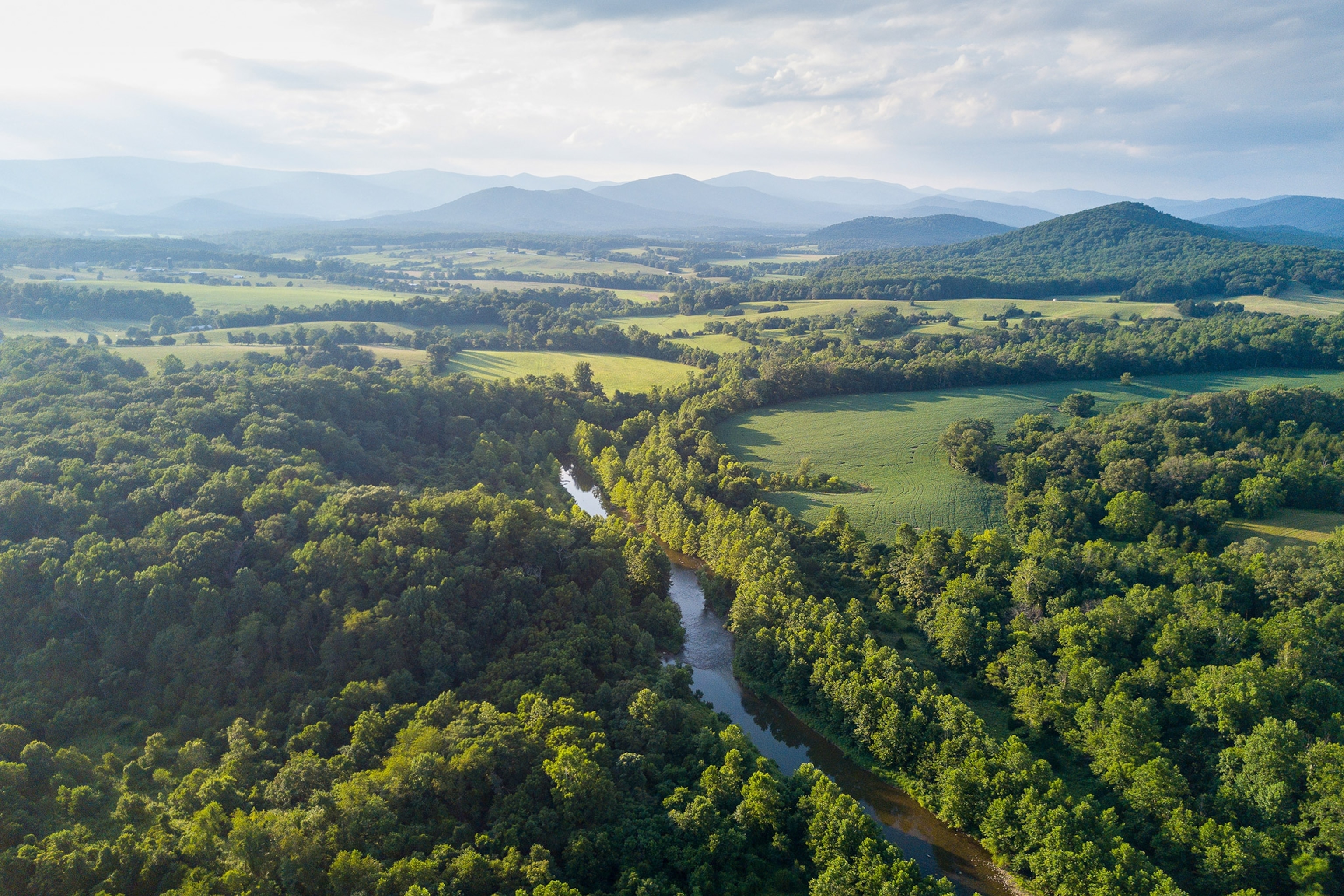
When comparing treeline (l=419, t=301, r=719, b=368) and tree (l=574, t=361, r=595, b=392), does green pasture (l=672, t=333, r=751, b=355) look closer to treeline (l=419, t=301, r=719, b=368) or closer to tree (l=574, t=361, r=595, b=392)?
treeline (l=419, t=301, r=719, b=368)

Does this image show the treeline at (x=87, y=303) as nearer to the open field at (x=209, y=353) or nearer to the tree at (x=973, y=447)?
the open field at (x=209, y=353)

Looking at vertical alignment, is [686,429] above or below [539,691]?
above

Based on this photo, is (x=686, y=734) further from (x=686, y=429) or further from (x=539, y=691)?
(x=686, y=429)

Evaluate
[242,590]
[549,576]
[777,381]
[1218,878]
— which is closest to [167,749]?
[242,590]

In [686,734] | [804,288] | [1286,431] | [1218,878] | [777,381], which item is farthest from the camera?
[804,288]

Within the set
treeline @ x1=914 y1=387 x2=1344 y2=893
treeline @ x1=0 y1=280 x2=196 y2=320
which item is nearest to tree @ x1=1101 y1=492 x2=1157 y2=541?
treeline @ x1=914 y1=387 x2=1344 y2=893

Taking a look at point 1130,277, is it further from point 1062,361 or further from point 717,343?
point 717,343
